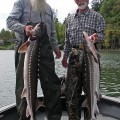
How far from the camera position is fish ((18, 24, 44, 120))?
18.4 feet

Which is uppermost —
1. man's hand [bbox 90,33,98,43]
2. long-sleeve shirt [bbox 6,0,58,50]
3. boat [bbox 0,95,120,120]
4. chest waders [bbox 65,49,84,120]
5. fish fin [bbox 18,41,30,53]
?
long-sleeve shirt [bbox 6,0,58,50]

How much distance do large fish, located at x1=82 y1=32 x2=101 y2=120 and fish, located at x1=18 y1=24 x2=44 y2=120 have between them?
768 millimetres

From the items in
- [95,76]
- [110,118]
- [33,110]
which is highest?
[95,76]

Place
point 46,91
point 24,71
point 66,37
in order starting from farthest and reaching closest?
1. point 66,37
2. point 46,91
3. point 24,71

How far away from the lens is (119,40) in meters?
97.6

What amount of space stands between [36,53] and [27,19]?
624 millimetres

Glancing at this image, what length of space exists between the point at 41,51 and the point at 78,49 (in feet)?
2.45

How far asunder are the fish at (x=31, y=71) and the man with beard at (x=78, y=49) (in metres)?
0.81

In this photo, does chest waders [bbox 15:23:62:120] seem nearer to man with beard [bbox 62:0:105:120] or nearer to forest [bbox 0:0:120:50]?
man with beard [bbox 62:0:105:120]

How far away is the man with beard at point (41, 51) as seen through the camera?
5895 mm

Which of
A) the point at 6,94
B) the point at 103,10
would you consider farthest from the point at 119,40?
the point at 6,94

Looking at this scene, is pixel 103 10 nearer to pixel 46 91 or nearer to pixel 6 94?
pixel 6 94

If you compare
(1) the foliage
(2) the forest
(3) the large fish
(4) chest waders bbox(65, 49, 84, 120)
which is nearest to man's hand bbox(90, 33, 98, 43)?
(3) the large fish

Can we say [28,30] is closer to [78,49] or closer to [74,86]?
[78,49]
